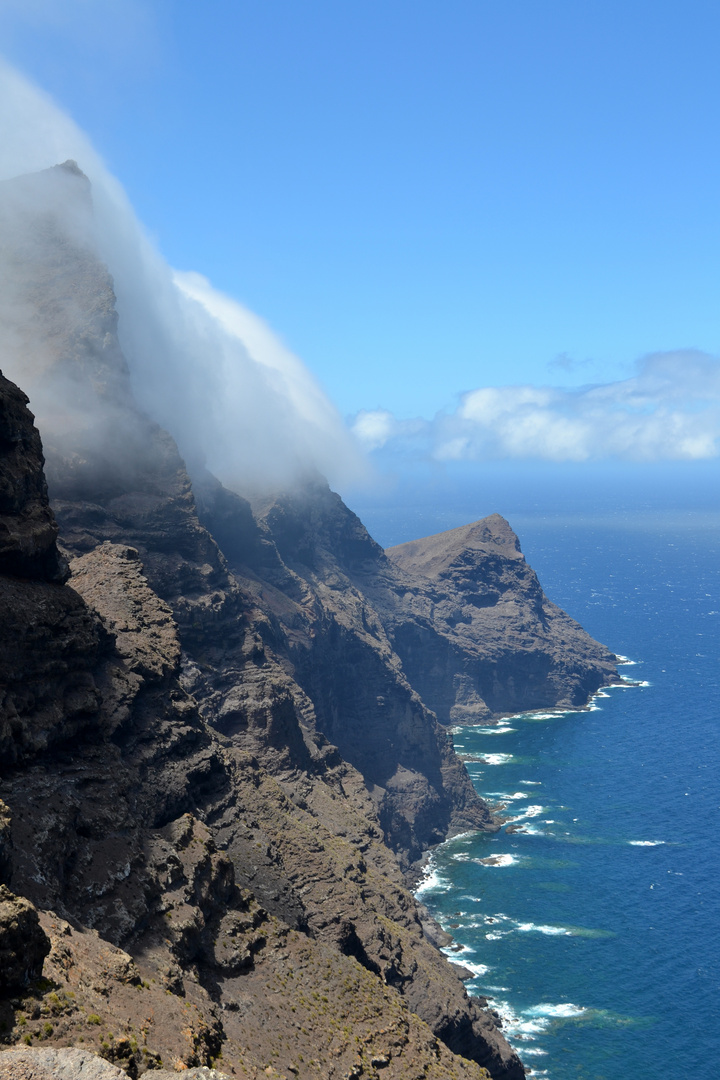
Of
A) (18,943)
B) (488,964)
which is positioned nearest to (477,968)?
(488,964)

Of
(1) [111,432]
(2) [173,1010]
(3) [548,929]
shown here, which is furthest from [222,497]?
(2) [173,1010]

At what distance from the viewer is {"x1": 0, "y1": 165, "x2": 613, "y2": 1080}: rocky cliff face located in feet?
156

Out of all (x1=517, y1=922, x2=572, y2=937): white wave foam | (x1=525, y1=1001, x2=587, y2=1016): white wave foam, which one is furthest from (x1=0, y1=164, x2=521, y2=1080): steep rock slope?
(x1=517, y1=922, x2=572, y2=937): white wave foam

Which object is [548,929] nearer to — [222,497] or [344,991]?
[344,991]

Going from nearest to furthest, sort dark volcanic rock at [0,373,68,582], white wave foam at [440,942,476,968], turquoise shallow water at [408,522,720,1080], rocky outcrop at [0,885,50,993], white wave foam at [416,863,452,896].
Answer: rocky outcrop at [0,885,50,993], dark volcanic rock at [0,373,68,582], turquoise shallow water at [408,522,720,1080], white wave foam at [440,942,476,968], white wave foam at [416,863,452,896]

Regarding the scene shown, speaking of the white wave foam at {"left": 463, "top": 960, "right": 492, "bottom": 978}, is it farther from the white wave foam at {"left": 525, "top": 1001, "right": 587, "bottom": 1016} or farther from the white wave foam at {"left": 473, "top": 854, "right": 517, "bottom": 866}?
the white wave foam at {"left": 473, "top": 854, "right": 517, "bottom": 866}

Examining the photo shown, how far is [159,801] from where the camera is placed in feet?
216

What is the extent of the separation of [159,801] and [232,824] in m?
12.7

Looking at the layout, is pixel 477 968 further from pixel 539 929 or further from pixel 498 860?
pixel 498 860

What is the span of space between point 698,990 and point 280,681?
67573 mm

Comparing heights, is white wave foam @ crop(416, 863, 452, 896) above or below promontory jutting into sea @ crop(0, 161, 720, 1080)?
below

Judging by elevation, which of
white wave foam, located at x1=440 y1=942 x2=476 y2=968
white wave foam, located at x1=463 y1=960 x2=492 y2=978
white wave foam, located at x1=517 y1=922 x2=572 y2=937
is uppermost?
white wave foam, located at x1=517 y1=922 x2=572 y2=937

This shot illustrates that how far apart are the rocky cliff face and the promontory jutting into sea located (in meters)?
0.28

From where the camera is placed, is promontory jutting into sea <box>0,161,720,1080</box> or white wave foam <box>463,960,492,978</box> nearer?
promontory jutting into sea <box>0,161,720,1080</box>
